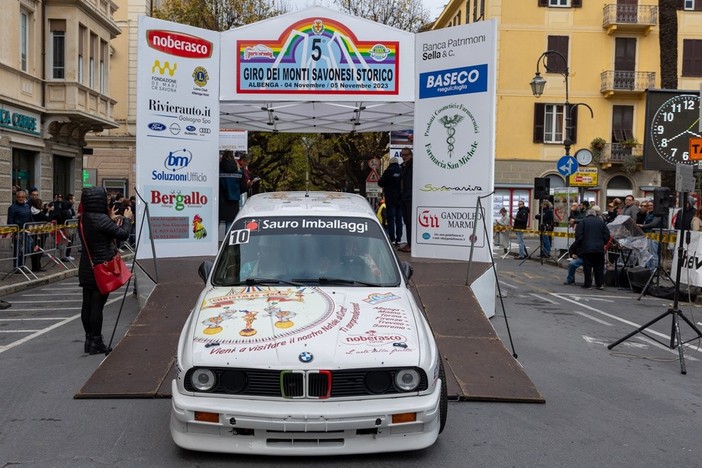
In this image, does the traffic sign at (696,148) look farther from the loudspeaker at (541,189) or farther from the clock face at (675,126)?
the loudspeaker at (541,189)

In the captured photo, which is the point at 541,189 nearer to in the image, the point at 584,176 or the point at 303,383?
the point at 584,176

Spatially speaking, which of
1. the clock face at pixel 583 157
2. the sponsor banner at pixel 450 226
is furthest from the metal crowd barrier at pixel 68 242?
the clock face at pixel 583 157

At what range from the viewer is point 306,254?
632cm

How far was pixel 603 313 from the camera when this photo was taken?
12484mm

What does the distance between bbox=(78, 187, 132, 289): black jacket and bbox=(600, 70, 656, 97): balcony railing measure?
127ft

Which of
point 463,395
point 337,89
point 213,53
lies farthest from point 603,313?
point 213,53

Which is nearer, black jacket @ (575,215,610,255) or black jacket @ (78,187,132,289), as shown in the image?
black jacket @ (78,187,132,289)

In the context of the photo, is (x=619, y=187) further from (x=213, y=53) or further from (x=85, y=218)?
(x=85, y=218)

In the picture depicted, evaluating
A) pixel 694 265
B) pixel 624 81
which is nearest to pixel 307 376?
pixel 694 265

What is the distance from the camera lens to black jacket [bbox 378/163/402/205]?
14219 mm

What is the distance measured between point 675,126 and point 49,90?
20.1 m

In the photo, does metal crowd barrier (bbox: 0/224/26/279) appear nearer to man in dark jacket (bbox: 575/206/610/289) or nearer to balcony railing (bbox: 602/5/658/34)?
man in dark jacket (bbox: 575/206/610/289)

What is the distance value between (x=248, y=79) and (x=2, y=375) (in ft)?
20.1

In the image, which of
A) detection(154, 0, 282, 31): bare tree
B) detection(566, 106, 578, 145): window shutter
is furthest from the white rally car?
detection(566, 106, 578, 145): window shutter
